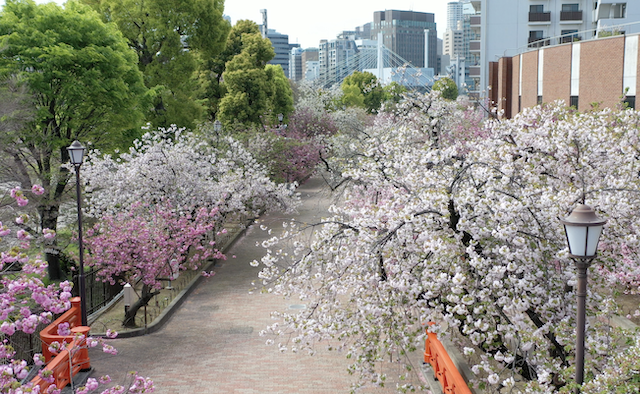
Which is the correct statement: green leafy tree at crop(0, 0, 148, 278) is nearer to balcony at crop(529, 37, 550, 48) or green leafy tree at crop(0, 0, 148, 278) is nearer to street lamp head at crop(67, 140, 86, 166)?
street lamp head at crop(67, 140, 86, 166)

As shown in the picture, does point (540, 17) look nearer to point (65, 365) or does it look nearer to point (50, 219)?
point (50, 219)

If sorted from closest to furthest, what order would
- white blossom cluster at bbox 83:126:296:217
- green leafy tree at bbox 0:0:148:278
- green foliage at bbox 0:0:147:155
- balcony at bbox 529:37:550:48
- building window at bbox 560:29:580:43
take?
green leafy tree at bbox 0:0:148:278, green foliage at bbox 0:0:147:155, white blossom cluster at bbox 83:126:296:217, building window at bbox 560:29:580:43, balcony at bbox 529:37:550:48

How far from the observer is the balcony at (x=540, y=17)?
49.0 m

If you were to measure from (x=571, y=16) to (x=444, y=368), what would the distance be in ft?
146

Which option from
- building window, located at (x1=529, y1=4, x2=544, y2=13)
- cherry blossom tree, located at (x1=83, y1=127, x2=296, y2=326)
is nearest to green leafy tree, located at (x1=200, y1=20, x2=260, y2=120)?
cherry blossom tree, located at (x1=83, y1=127, x2=296, y2=326)

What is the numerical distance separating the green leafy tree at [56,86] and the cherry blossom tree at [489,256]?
521 inches

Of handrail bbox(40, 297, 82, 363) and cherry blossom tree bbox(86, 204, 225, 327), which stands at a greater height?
cherry blossom tree bbox(86, 204, 225, 327)

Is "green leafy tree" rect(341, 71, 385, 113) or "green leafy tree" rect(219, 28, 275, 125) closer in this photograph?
"green leafy tree" rect(219, 28, 275, 125)

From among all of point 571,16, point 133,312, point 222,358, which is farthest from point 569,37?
point 222,358

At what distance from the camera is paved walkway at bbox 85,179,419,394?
12867 millimetres

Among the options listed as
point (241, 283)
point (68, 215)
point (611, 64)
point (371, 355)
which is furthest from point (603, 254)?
point (68, 215)

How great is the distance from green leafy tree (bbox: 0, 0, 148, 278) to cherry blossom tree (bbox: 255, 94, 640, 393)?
43.4ft

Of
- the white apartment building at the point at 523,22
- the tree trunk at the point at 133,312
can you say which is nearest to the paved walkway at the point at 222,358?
the tree trunk at the point at 133,312

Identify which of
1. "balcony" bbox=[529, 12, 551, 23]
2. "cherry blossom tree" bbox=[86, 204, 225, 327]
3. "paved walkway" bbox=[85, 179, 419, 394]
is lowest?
A: "paved walkway" bbox=[85, 179, 419, 394]
